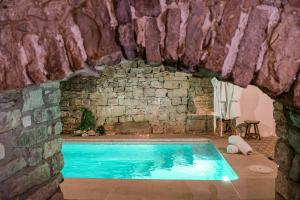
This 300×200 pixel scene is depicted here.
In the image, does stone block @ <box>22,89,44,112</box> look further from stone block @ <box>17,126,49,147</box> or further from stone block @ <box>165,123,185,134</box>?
stone block @ <box>165,123,185,134</box>

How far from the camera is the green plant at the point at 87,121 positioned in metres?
9.25

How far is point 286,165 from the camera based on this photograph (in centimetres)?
267

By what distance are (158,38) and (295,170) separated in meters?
1.49

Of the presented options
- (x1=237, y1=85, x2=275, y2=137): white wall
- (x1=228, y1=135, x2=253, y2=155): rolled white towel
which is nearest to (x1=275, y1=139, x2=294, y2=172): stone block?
(x1=228, y1=135, x2=253, y2=155): rolled white towel

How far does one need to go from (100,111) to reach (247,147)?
185 inches

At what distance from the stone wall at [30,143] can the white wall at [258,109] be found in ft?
17.8

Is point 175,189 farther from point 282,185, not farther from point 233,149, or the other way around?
point 233,149

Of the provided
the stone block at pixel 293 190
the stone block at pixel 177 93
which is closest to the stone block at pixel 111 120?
the stone block at pixel 177 93

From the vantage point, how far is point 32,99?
117 inches

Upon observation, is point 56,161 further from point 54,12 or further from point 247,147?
point 247,147

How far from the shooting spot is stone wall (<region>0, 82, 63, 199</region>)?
8.36 ft

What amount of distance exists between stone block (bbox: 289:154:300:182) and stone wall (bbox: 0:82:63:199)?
7.12 feet

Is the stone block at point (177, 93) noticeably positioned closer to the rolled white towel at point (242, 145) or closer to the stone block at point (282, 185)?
the rolled white towel at point (242, 145)

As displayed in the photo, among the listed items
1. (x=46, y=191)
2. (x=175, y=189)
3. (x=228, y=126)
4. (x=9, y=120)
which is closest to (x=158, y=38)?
(x=9, y=120)
